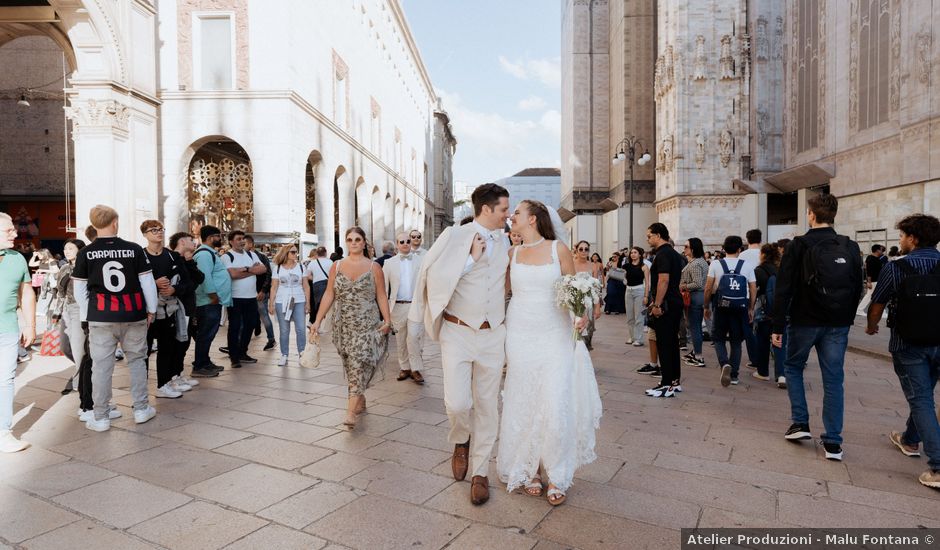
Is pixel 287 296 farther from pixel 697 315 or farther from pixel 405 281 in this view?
pixel 697 315

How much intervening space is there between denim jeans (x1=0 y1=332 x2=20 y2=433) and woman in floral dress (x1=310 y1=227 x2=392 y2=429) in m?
2.52

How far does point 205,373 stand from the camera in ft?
26.5

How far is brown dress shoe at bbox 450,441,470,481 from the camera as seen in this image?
408 cm

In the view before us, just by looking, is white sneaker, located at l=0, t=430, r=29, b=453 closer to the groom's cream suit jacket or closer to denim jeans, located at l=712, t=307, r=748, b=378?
the groom's cream suit jacket

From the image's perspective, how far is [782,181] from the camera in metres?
23.2

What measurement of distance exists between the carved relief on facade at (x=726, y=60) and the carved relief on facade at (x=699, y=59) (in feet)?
2.69

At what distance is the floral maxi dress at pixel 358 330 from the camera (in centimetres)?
569

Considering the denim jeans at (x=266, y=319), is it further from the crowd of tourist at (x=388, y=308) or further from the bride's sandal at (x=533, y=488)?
the bride's sandal at (x=533, y=488)

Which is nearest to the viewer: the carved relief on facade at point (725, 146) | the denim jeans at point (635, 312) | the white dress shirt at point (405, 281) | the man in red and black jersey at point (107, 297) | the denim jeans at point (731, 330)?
the man in red and black jersey at point (107, 297)

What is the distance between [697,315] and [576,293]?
6267 mm

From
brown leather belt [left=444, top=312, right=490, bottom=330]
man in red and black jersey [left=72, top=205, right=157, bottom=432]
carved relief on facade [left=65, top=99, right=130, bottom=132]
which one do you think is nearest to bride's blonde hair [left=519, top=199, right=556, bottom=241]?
brown leather belt [left=444, top=312, right=490, bottom=330]

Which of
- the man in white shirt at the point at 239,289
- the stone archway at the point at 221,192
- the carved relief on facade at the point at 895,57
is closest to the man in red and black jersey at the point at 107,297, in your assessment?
the man in white shirt at the point at 239,289

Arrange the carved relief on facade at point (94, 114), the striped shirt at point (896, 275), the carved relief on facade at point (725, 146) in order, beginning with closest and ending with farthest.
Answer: the striped shirt at point (896, 275)
the carved relief on facade at point (94, 114)
the carved relief on facade at point (725, 146)

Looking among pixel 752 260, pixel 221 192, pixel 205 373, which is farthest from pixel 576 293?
pixel 221 192
